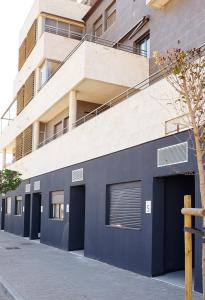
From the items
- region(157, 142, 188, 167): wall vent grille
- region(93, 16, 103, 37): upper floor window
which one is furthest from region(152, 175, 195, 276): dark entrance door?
region(93, 16, 103, 37): upper floor window

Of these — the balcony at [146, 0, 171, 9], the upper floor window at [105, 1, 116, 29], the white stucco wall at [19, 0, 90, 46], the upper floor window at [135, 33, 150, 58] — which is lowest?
the upper floor window at [135, 33, 150, 58]

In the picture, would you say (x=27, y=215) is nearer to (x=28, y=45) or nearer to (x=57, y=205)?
(x=57, y=205)

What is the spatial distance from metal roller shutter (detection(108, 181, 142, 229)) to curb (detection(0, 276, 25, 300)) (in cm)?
400

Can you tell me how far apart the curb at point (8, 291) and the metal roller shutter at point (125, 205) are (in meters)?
4.00

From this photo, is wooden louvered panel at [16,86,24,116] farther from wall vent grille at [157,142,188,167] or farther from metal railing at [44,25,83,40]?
wall vent grille at [157,142,188,167]

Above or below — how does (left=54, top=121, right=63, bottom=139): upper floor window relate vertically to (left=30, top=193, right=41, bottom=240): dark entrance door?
above

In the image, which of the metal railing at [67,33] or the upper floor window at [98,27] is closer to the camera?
the upper floor window at [98,27]

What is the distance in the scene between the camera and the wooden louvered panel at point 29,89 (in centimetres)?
2680

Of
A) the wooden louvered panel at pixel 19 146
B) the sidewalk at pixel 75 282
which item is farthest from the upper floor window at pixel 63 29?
the sidewalk at pixel 75 282

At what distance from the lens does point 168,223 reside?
11.6 m

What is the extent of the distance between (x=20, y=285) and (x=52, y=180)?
36.0 ft

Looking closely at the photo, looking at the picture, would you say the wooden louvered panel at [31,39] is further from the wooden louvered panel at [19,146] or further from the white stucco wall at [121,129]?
the white stucco wall at [121,129]

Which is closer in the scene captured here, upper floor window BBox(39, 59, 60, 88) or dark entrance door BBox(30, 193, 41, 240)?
upper floor window BBox(39, 59, 60, 88)

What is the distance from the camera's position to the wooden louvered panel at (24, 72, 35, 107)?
2680 cm
